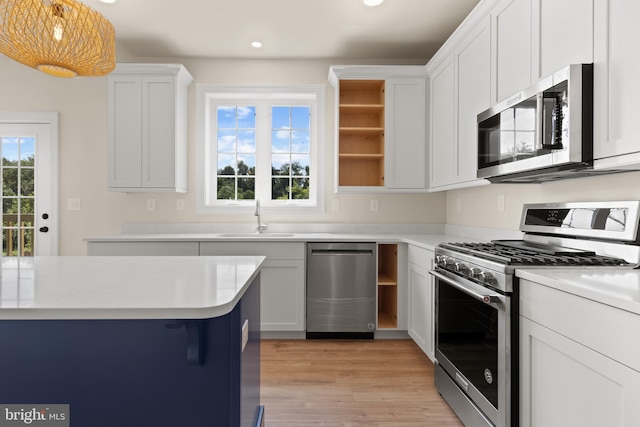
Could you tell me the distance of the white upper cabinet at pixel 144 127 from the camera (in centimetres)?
345

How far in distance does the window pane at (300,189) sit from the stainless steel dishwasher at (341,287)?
0.86 meters

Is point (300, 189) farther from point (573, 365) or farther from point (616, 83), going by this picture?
point (573, 365)

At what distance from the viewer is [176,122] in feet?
11.5

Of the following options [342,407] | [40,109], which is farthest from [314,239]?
[40,109]

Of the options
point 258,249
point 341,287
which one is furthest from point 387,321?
point 258,249

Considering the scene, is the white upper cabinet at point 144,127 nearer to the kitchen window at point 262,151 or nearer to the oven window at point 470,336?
the kitchen window at point 262,151

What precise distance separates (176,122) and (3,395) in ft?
9.19

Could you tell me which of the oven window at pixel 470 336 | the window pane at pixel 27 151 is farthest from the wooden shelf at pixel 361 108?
the window pane at pixel 27 151

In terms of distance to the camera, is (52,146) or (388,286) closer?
(388,286)

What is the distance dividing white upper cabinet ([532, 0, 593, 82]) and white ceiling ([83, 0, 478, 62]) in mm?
1220

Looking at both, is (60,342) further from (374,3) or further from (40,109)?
(40,109)

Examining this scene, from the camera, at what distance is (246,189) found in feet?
13.1

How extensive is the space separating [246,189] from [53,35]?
2.39 m

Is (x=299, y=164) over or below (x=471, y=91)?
below
